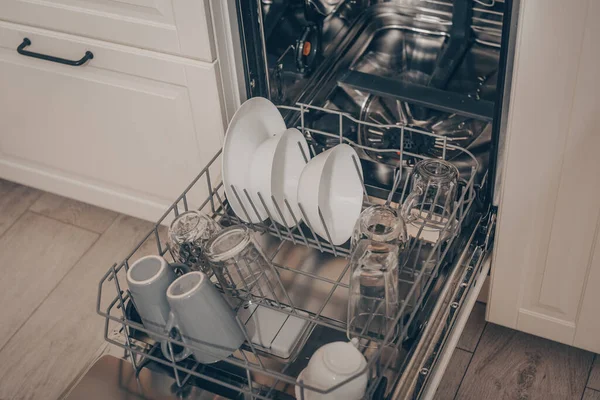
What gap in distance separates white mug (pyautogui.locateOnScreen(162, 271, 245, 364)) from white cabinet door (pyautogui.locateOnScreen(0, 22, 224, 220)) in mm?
507

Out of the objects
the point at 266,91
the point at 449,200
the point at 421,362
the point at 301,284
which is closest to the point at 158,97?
the point at 266,91

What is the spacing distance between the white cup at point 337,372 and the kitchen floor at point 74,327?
605mm

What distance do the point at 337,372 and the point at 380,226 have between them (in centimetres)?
25

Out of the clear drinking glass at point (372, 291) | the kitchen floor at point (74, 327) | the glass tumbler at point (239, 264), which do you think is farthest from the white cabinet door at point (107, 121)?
the clear drinking glass at point (372, 291)

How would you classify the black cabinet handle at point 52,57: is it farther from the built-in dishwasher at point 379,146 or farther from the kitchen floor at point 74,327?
the kitchen floor at point 74,327

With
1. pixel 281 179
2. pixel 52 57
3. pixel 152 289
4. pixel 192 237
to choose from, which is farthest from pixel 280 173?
pixel 52 57

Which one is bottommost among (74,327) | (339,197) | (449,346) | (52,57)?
(74,327)

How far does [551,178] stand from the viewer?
1.16m

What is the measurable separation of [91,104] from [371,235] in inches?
31.4

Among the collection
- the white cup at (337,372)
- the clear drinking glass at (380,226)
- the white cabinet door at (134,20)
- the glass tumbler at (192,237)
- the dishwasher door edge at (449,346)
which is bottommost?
the dishwasher door edge at (449,346)

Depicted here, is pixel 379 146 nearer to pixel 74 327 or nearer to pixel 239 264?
pixel 239 264

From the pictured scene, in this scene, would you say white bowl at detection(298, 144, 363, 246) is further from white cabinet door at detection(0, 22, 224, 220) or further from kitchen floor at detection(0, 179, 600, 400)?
kitchen floor at detection(0, 179, 600, 400)

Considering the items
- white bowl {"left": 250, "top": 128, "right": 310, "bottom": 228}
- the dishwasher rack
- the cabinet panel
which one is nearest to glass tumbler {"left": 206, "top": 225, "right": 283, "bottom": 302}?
the dishwasher rack

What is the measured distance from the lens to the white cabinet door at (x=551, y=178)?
3.25ft
